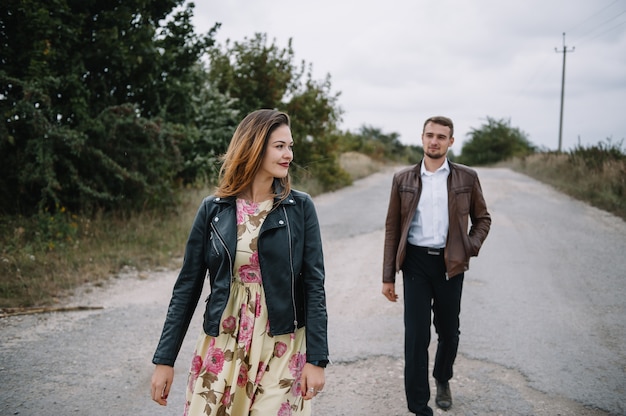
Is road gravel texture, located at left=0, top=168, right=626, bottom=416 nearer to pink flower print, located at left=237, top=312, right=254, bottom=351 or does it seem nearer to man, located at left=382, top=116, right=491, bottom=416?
man, located at left=382, top=116, right=491, bottom=416

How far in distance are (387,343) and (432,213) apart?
180 cm

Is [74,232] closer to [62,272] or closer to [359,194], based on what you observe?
[62,272]

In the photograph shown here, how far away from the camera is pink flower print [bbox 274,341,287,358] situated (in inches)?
88.7

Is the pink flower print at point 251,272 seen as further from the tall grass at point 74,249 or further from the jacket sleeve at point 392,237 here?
the tall grass at point 74,249

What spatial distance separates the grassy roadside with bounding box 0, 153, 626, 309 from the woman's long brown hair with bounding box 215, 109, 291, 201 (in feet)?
14.5

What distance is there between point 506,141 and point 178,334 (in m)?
43.4

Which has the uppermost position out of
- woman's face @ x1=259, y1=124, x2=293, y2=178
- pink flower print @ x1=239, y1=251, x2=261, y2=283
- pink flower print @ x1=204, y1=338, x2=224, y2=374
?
woman's face @ x1=259, y1=124, x2=293, y2=178

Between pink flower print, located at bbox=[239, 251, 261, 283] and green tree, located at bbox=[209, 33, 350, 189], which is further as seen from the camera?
green tree, located at bbox=[209, 33, 350, 189]

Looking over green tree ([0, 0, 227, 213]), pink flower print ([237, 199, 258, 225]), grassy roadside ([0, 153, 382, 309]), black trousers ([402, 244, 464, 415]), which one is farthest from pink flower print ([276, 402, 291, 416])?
green tree ([0, 0, 227, 213])

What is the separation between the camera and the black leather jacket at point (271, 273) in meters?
2.21

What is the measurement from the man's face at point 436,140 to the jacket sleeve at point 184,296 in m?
1.92

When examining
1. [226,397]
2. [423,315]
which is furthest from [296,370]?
[423,315]

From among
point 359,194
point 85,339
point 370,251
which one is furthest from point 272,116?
point 359,194

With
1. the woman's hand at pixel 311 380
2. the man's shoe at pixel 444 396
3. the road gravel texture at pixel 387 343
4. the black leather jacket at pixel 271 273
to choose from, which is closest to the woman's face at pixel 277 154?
the black leather jacket at pixel 271 273
